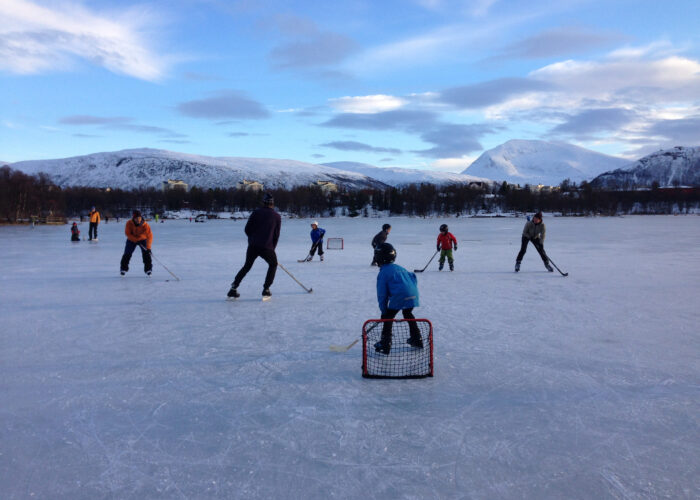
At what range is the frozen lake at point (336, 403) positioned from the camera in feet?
8.63

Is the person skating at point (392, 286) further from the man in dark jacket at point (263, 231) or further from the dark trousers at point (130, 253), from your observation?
the dark trousers at point (130, 253)

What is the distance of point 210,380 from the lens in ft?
13.4

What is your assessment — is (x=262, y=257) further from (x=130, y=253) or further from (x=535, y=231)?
(x=535, y=231)

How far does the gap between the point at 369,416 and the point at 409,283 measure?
152 cm

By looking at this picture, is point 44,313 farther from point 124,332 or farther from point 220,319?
point 220,319

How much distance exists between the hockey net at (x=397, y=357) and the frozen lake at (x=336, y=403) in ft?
0.47

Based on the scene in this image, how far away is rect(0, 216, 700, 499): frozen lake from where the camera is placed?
104 inches

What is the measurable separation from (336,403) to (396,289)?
133 centimetres

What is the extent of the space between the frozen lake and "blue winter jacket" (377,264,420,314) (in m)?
0.70

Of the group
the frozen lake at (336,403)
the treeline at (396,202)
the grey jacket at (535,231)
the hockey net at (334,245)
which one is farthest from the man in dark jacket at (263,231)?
the treeline at (396,202)

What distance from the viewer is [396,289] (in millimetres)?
4516

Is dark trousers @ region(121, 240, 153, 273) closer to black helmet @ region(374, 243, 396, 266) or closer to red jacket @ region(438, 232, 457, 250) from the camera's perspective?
red jacket @ region(438, 232, 457, 250)

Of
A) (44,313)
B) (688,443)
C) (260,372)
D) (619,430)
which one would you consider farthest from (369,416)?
(44,313)

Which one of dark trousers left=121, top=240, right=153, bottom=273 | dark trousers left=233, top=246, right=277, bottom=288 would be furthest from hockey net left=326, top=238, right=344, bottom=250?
dark trousers left=233, top=246, right=277, bottom=288
